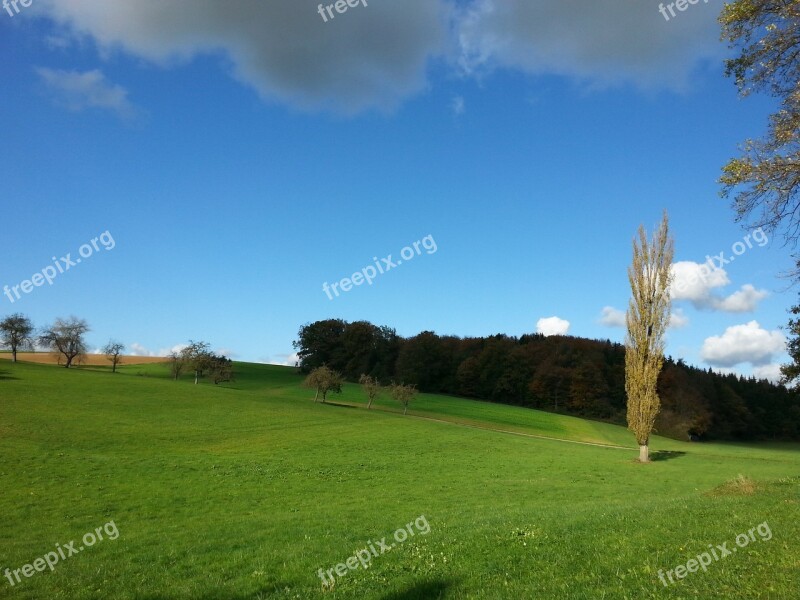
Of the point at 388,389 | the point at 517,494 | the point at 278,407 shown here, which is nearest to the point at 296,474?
the point at 517,494

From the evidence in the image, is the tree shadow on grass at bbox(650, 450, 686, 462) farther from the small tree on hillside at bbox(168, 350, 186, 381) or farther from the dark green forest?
the small tree on hillside at bbox(168, 350, 186, 381)

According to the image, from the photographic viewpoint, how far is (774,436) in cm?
11162

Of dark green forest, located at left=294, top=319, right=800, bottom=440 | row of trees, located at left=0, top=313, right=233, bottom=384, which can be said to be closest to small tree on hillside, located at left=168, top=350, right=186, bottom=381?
row of trees, located at left=0, top=313, right=233, bottom=384

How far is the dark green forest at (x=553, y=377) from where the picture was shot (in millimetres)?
101500

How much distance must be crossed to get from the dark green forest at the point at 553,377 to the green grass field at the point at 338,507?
50578 millimetres

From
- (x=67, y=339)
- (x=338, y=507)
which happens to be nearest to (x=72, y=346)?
(x=67, y=339)

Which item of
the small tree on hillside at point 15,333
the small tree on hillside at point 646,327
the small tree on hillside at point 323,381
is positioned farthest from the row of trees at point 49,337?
the small tree on hillside at point 646,327

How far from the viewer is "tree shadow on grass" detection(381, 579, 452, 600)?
8633 millimetres

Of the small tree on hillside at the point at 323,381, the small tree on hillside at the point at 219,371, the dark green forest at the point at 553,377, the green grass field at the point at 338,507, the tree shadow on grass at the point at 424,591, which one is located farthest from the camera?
the dark green forest at the point at 553,377

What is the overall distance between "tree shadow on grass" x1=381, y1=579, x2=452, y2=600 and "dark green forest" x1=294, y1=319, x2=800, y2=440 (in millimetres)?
91573

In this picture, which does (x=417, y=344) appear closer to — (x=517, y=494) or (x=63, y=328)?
(x=63, y=328)

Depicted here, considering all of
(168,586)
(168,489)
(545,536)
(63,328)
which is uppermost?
(63,328)

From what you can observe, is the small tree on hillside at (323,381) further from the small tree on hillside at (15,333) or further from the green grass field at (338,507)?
the small tree on hillside at (15,333)

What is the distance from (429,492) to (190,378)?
85.6m
